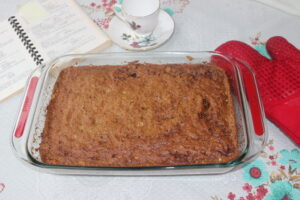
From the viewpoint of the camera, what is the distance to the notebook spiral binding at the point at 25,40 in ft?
4.50

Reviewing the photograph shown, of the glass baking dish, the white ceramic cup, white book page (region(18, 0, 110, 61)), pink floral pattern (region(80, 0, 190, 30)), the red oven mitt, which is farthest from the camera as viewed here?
pink floral pattern (region(80, 0, 190, 30))

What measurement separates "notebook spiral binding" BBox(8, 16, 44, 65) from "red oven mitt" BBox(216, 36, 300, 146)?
34.8 inches

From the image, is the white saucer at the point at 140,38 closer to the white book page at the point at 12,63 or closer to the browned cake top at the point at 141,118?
the browned cake top at the point at 141,118

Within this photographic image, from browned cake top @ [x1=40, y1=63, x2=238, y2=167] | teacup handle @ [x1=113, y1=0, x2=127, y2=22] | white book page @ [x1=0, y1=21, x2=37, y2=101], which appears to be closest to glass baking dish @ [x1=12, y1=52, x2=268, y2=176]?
browned cake top @ [x1=40, y1=63, x2=238, y2=167]

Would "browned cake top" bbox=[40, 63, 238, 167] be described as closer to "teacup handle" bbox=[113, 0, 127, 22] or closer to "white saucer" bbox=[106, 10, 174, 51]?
"white saucer" bbox=[106, 10, 174, 51]

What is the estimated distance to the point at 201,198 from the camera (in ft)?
3.48

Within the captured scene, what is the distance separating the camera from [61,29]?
1466 millimetres

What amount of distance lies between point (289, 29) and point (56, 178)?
1.31 m

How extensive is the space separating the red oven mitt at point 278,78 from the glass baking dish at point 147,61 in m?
0.07

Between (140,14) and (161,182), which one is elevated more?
(140,14)

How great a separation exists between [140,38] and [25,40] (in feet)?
1.93

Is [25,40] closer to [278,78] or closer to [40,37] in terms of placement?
[40,37]

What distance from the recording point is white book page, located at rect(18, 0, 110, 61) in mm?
1404

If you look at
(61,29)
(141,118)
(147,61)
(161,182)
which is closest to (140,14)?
Result: (147,61)
